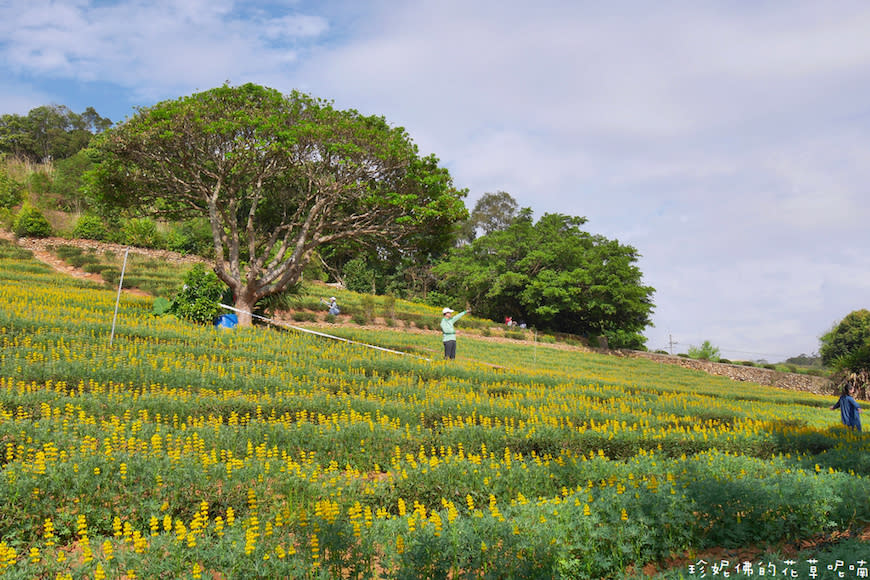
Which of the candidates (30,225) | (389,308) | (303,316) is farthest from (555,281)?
(30,225)

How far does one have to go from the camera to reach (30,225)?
103 ft

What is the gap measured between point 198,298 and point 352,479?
14.1 metres

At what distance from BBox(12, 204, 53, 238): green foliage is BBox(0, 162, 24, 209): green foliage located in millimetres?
6538

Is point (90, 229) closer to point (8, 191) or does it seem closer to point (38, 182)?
point (8, 191)

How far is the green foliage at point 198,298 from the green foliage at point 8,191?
27648 millimetres

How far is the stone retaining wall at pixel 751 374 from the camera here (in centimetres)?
3750

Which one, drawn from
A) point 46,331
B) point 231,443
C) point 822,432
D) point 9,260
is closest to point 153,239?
point 9,260

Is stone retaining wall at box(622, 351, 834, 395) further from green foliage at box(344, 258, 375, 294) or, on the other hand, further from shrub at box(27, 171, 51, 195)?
shrub at box(27, 171, 51, 195)

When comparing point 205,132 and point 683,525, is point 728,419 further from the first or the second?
point 205,132

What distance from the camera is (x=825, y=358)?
53.2 m

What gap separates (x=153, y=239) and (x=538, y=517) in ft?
121

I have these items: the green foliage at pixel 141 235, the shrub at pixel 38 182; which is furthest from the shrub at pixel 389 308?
the shrub at pixel 38 182

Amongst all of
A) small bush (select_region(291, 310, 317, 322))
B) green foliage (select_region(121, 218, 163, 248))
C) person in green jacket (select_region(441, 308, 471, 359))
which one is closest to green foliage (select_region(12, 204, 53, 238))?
green foliage (select_region(121, 218, 163, 248))

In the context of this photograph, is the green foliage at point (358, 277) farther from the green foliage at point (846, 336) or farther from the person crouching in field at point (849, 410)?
the green foliage at point (846, 336)
